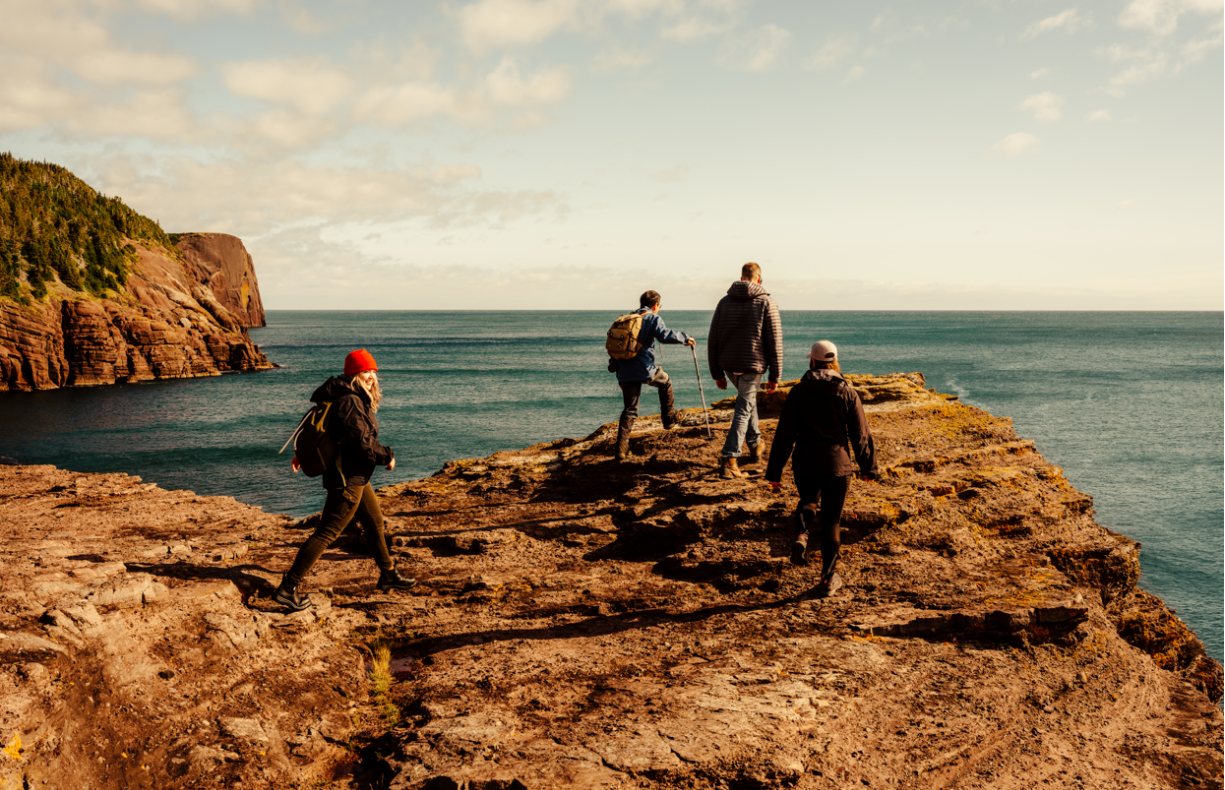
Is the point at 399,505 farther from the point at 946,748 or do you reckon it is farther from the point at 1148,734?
the point at 1148,734

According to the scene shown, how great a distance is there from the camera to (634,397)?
9.38 m

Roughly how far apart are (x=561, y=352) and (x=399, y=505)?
88817 mm

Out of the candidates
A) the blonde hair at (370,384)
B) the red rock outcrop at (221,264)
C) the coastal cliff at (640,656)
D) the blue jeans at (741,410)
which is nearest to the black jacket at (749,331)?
the blue jeans at (741,410)

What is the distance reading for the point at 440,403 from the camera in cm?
4588

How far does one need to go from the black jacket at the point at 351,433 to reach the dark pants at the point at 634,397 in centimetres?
389

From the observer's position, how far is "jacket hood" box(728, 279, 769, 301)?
26.4ft

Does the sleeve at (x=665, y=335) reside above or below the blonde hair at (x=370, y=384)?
above

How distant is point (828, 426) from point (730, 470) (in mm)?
2699

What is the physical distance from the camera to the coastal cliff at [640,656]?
4.05 meters

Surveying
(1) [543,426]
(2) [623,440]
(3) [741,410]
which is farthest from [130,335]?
(3) [741,410]

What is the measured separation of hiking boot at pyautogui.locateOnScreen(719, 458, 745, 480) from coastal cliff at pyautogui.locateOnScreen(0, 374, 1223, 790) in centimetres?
20

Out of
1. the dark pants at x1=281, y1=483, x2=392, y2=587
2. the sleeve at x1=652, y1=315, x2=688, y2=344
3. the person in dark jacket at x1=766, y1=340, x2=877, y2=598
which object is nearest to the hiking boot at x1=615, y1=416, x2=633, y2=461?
the sleeve at x1=652, y1=315, x2=688, y2=344

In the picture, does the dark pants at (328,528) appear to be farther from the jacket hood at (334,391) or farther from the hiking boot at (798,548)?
the hiking boot at (798,548)

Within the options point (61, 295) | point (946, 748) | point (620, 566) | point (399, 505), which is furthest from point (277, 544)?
point (61, 295)
